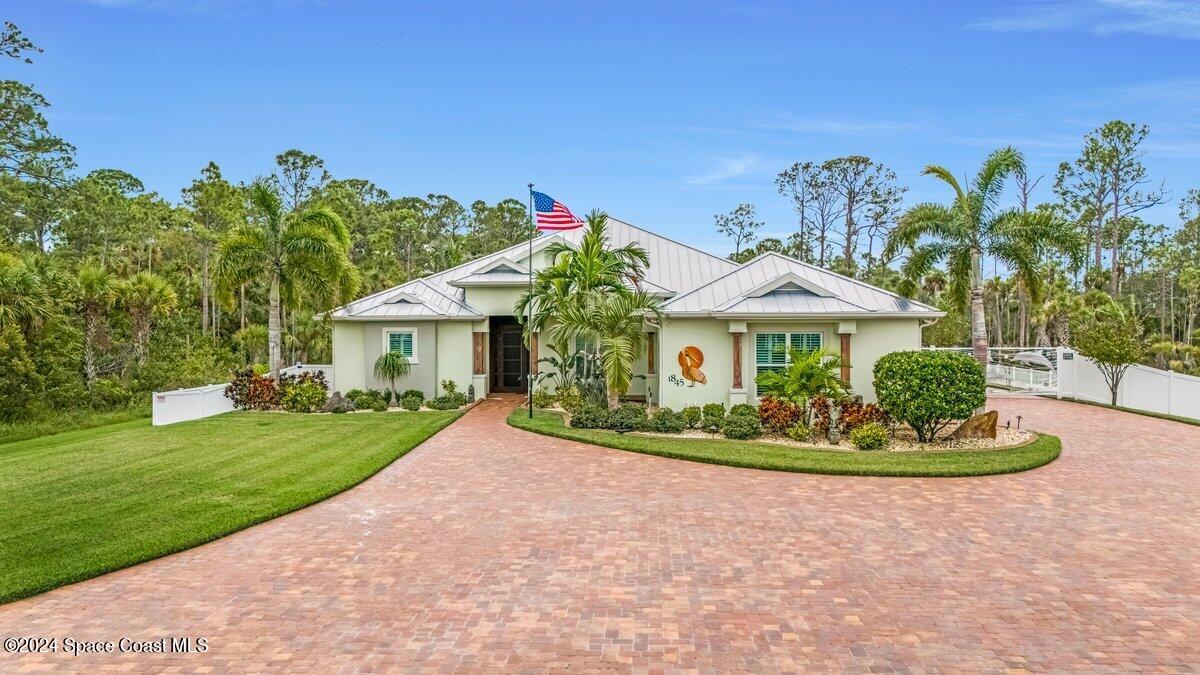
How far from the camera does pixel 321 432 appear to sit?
15.6 m

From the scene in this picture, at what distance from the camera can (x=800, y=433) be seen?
1424cm

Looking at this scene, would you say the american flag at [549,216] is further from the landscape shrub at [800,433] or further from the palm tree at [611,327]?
the landscape shrub at [800,433]

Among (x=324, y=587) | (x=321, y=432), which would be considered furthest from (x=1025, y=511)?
(x=321, y=432)

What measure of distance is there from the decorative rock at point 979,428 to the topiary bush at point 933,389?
762mm

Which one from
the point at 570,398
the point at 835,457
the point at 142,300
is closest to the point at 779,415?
the point at 835,457

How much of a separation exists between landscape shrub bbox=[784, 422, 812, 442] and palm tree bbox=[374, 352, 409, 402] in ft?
38.8

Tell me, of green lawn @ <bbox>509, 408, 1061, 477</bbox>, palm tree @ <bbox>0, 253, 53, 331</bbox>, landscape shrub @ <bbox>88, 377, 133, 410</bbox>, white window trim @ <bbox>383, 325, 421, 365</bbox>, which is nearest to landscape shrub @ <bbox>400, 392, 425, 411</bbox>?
white window trim @ <bbox>383, 325, 421, 365</bbox>

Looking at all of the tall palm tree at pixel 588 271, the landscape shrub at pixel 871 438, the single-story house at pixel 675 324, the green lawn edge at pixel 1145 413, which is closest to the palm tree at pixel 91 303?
the single-story house at pixel 675 324

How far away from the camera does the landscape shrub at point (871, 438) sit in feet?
44.0

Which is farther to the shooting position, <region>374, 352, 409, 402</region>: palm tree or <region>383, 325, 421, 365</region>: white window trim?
<region>383, 325, 421, 365</region>: white window trim

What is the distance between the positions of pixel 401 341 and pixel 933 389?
1549cm

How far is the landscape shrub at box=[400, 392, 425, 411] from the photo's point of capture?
63.2ft

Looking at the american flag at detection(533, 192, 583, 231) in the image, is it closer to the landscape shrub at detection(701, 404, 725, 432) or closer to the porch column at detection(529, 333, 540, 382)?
the porch column at detection(529, 333, 540, 382)

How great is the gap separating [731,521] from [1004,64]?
17308mm
